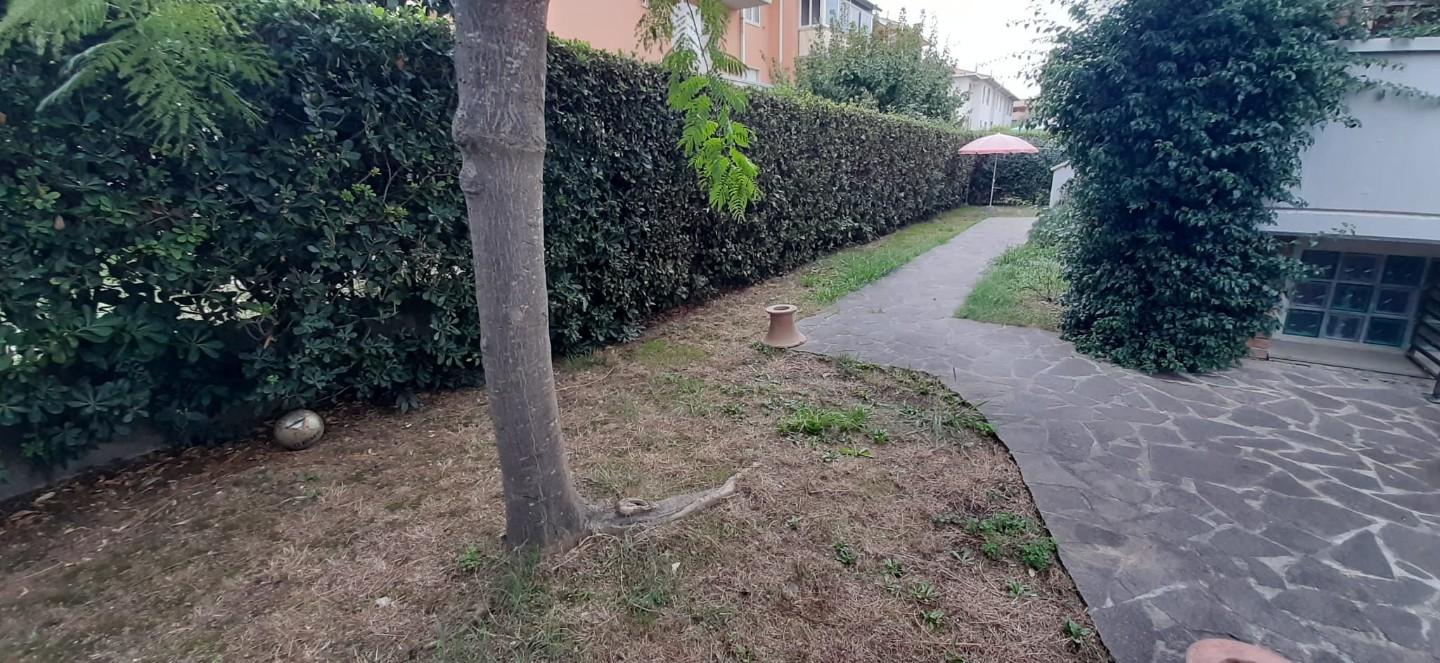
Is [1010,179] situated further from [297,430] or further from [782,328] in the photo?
[297,430]

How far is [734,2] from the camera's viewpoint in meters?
16.2

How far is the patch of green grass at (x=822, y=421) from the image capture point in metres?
3.92

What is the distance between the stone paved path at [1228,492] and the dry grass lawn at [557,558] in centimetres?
27

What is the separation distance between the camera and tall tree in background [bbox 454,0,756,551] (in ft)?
6.86

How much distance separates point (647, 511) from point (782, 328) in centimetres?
307

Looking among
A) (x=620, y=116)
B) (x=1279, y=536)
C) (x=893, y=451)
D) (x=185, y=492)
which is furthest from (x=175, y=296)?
(x=1279, y=536)

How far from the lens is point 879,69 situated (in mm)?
15594

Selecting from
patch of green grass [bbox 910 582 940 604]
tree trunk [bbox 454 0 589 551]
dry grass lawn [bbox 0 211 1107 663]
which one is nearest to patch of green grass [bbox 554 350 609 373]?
dry grass lawn [bbox 0 211 1107 663]

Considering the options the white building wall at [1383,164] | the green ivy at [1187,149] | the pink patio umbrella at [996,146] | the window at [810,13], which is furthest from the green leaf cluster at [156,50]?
the window at [810,13]

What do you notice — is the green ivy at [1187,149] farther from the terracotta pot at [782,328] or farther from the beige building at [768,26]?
the beige building at [768,26]

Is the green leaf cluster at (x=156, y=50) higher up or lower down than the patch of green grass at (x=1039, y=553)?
higher up

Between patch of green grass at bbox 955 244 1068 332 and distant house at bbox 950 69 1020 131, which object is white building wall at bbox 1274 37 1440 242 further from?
distant house at bbox 950 69 1020 131

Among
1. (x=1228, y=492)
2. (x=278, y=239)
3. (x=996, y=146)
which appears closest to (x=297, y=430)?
(x=278, y=239)

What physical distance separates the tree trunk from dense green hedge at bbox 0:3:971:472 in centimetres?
190
